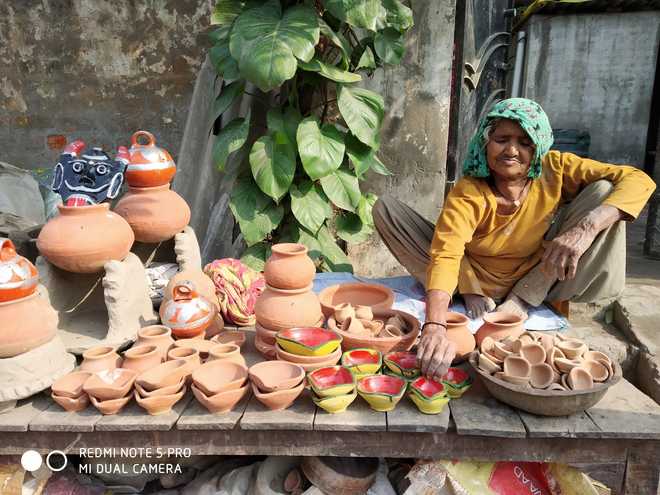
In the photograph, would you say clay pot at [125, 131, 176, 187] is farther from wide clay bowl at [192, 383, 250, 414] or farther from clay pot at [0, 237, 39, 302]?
wide clay bowl at [192, 383, 250, 414]

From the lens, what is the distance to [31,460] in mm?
1618

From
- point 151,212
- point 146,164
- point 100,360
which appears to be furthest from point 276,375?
point 146,164

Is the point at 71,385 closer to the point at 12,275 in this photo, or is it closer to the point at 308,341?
the point at 12,275

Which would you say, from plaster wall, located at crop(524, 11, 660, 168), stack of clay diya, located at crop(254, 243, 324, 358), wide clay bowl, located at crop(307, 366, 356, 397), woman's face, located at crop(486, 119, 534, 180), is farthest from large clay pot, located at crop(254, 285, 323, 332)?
plaster wall, located at crop(524, 11, 660, 168)

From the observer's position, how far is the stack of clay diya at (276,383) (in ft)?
5.00

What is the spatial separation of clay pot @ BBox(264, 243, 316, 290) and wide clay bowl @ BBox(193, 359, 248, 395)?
34 centimetres

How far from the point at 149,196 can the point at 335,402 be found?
4.14 ft

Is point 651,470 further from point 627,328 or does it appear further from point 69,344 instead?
point 69,344

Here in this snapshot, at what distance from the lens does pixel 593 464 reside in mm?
1587

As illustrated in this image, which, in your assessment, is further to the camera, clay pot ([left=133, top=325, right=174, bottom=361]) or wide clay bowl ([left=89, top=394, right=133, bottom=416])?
clay pot ([left=133, top=325, right=174, bottom=361])

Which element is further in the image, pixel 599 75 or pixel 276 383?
pixel 599 75

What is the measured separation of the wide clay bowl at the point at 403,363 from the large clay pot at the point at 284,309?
0.33 meters

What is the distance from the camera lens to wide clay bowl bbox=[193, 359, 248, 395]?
5.02 feet

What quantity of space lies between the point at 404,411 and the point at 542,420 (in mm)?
439
